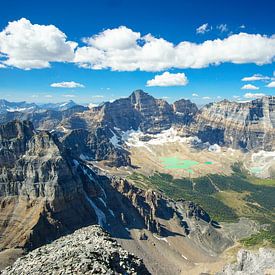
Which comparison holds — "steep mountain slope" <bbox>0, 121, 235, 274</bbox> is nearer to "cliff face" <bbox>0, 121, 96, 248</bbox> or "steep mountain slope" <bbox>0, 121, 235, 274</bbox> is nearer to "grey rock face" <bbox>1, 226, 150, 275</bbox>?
"cliff face" <bbox>0, 121, 96, 248</bbox>

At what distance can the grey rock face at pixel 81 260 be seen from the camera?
160ft

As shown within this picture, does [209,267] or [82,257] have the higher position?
[82,257]

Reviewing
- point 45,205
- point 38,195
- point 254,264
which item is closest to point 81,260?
point 254,264

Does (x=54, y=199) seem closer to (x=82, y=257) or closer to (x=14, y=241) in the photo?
(x=14, y=241)

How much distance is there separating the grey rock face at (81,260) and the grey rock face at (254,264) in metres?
69.4

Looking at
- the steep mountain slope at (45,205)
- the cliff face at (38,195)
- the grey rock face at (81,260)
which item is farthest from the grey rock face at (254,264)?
the cliff face at (38,195)

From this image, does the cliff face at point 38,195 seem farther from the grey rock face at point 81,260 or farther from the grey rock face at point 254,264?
the grey rock face at point 81,260

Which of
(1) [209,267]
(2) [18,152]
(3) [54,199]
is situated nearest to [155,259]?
(1) [209,267]

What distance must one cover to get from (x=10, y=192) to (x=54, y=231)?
30.1 meters

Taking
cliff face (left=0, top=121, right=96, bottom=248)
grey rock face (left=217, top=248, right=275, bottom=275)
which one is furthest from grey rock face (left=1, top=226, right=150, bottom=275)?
cliff face (left=0, top=121, right=96, bottom=248)

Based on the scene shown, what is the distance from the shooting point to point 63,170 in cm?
18550

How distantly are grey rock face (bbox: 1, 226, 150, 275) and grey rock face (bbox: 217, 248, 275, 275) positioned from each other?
69390mm

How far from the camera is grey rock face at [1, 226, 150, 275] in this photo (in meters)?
48.7

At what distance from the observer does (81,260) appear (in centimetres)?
5019
